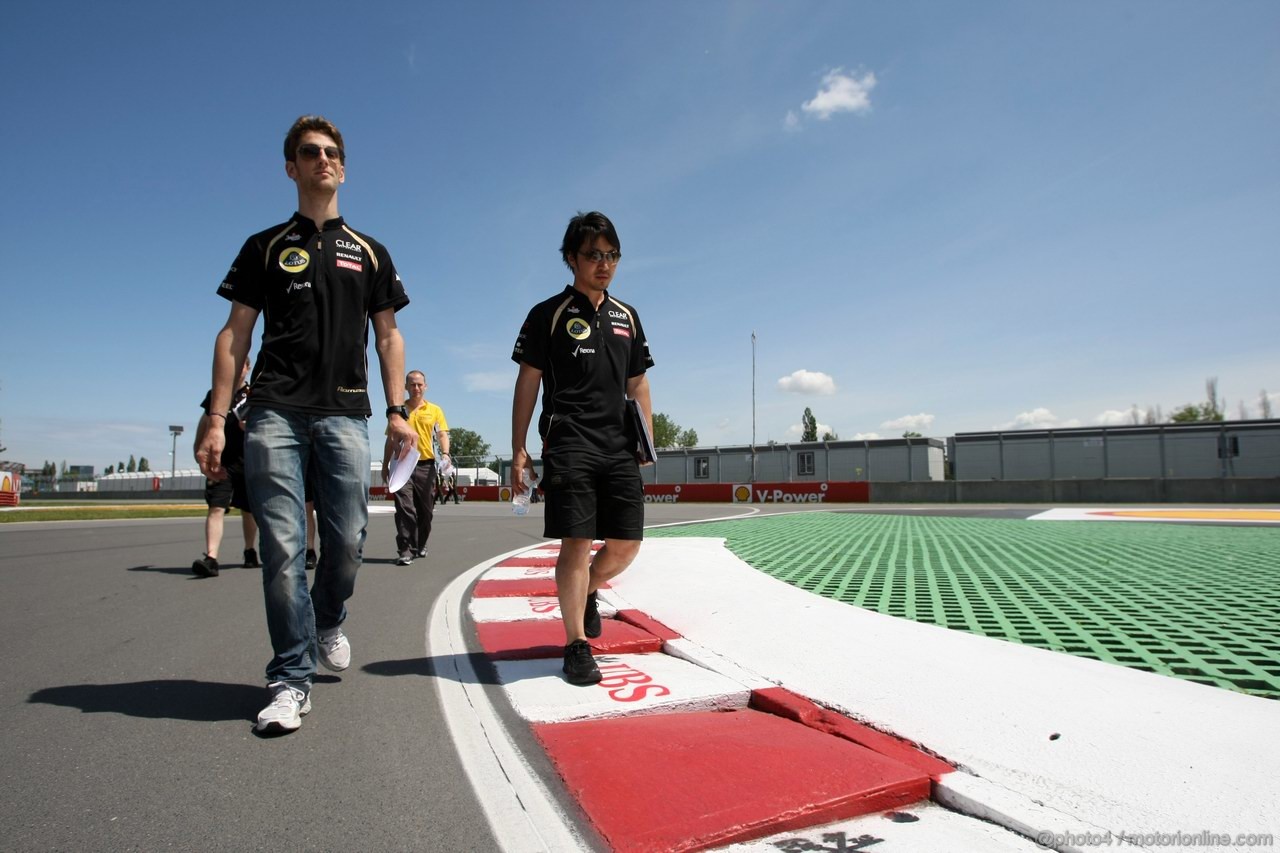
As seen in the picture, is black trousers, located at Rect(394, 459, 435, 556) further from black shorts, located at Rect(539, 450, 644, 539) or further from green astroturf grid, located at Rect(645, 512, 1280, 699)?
black shorts, located at Rect(539, 450, 644, 539)

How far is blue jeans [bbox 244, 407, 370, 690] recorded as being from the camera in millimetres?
2688

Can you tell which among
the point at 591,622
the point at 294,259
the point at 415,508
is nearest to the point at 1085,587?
the point at 591,622

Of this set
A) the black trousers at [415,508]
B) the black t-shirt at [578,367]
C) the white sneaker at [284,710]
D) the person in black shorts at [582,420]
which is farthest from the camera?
the black trousers at [415,508]

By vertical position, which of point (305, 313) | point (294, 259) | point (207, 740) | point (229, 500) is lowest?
point (207, 740)

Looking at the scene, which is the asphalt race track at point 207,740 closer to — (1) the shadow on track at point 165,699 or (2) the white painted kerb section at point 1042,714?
(1) the shadow on track at point 165,699

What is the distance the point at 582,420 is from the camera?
3.21 meters

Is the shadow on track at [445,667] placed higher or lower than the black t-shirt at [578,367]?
lower

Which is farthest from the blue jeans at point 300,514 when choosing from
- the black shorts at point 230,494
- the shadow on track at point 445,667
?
the black shorts at point 230,494

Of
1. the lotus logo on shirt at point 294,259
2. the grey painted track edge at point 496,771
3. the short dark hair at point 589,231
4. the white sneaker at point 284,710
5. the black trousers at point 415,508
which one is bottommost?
the grey painted track edge at point 496,771

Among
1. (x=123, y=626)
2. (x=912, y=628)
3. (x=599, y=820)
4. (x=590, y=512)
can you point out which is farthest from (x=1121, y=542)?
(x=123, y=626)

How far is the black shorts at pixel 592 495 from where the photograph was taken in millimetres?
3033

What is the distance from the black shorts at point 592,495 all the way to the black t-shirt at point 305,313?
89 cm

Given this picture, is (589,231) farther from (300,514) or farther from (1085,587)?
(1085,587)

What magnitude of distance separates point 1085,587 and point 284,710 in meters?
5.03
